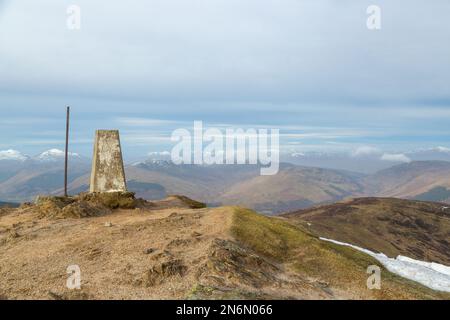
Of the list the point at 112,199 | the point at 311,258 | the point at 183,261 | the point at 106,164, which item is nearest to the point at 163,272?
the point at 183,261

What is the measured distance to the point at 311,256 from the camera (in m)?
26.0

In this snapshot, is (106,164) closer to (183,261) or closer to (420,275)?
Result: (183,261)

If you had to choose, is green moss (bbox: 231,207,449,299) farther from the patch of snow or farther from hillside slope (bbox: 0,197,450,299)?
the patch of snow

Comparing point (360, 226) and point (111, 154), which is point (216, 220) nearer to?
point (111, 154)

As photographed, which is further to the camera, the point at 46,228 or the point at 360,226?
the point at 360,226

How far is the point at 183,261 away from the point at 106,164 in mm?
22236

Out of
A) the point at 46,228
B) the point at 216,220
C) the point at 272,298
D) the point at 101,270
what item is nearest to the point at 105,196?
the point at 46,228

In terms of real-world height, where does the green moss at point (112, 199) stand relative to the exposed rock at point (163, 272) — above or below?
above

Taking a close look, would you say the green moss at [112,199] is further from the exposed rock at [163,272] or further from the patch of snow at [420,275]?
the patch of snow at [420,275]

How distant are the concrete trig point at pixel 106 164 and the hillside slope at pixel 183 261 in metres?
8.53

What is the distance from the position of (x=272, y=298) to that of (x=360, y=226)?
7128 inches

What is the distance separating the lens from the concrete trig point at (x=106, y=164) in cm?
4178

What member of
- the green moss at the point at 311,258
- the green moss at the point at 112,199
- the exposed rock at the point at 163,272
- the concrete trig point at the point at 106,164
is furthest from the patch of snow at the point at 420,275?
the concrete trig point at the point at 106,164
